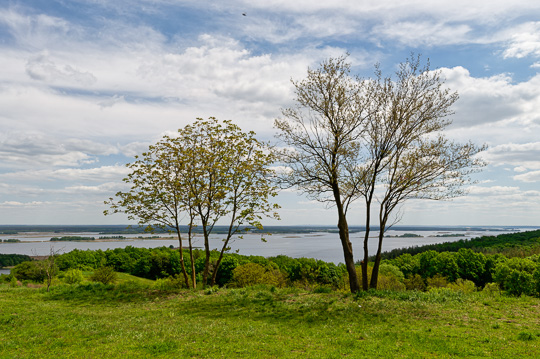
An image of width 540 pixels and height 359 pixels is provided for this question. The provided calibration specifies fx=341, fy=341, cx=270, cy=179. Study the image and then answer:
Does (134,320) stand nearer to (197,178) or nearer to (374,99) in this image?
(197,178)

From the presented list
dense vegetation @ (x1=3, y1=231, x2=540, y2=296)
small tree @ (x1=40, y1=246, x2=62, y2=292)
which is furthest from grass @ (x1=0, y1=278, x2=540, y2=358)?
dense vegetation @ (x1=3, y1=231, x2=540, y2=296)

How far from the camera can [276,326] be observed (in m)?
12.8

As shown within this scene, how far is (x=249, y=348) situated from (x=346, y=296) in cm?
903

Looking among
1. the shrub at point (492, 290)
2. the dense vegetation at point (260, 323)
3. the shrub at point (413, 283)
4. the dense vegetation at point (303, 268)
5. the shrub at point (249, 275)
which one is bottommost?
the shrub at point (413, 283)

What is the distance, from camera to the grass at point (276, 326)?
989 centimetres

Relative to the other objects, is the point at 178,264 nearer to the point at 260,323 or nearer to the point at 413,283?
the point at 413,283

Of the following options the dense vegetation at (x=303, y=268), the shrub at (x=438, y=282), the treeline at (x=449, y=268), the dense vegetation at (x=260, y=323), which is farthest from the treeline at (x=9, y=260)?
the shrub at (x=438, y=282)

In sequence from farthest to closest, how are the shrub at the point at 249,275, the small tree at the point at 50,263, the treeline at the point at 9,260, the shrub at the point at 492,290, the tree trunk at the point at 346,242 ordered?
Result: the treeline at the point at 9,260, the shrub at the point at 249,275, the small tree at the point at 50,263, the tree trunk at the point at 346,242, the shrub at the point at 492,290

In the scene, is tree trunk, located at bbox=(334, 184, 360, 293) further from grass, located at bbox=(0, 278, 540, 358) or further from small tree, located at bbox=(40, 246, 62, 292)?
small tree, located at bbox=(40, 246, 62, 292)

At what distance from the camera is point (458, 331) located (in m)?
11.4

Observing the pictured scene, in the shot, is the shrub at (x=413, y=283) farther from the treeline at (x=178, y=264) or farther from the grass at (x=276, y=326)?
the grass at (x=276, y=326)

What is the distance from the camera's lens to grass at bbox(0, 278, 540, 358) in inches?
389

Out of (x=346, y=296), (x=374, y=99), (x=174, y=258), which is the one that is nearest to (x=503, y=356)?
(x=346, y=296)

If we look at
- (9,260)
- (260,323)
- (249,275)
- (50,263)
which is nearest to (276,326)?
(260,323)
